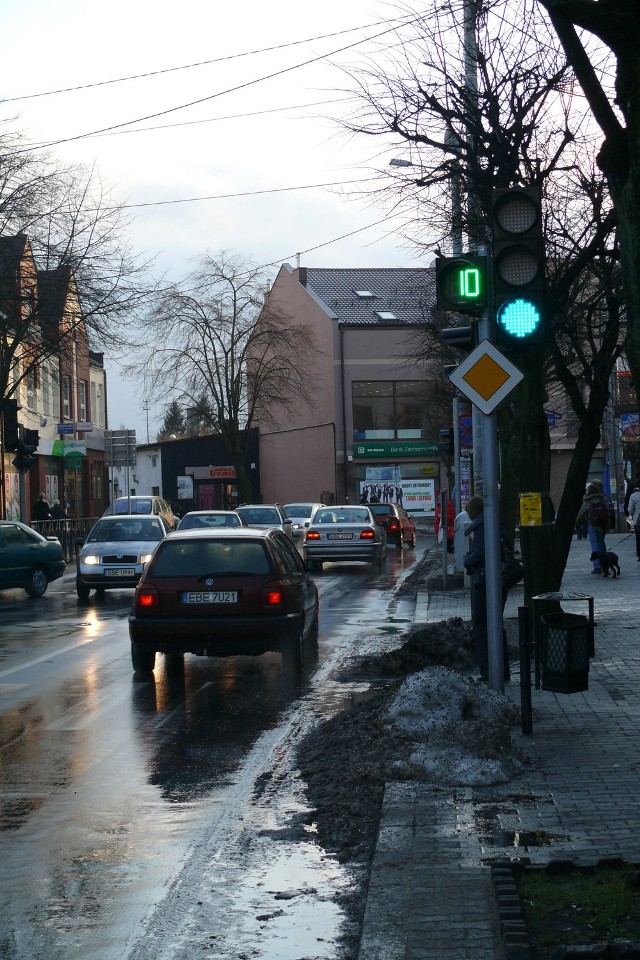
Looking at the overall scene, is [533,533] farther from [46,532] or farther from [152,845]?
[46,532]

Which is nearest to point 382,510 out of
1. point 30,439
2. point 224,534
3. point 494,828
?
point 30,439

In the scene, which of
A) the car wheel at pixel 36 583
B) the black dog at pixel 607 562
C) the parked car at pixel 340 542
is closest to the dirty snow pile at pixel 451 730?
the black dog at pixel 607 562

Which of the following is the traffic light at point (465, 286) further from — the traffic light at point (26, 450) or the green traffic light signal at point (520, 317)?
the traffic light at point (26, 450)

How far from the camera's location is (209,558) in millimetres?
12766

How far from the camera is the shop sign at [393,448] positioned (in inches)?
2534

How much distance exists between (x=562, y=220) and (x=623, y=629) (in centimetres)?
558

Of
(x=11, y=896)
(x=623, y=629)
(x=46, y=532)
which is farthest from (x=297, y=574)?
(x=46, y=532)

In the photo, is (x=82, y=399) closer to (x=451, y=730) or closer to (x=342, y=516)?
(x=342, y=516)

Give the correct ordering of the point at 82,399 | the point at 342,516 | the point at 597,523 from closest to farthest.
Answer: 1. the point at 597,523
2. the point at 342,516
3. the point at 82,399

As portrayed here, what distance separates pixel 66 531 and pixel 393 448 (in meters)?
29.9

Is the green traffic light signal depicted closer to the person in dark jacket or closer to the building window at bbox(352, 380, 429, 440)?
the person in dark jacket

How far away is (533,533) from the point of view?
13.6 metres

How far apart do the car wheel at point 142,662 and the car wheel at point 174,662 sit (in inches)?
18.7

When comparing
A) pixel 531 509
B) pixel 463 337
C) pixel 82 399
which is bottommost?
pixel 531 509
